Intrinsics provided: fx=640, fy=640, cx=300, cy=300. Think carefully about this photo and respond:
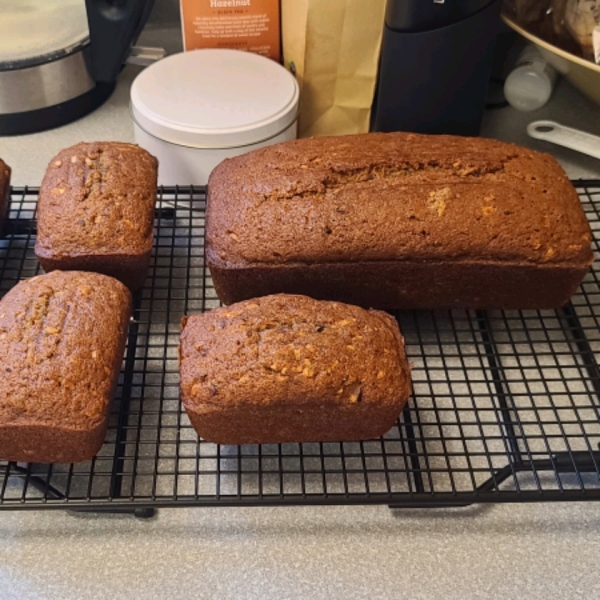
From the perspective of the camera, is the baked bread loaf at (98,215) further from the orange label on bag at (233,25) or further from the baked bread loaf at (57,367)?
the orange label on bag at (233,25)

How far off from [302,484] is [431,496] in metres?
0.14

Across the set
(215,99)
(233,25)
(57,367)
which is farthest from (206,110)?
(57,367)

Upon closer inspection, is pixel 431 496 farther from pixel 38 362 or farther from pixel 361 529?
pixel 38 362

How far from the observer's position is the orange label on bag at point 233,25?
108 centimetres

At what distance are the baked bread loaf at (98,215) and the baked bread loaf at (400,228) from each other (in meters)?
0.10

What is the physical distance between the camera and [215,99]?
102 centimetres

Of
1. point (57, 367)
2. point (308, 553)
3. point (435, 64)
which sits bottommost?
point (308, 553)

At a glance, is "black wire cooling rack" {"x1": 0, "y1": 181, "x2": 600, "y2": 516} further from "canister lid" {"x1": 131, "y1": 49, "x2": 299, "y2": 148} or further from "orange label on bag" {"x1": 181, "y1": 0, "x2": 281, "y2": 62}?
"orange label on bag" {"x1": 181, "y1": 0, "x2": 281, "y2": 62}

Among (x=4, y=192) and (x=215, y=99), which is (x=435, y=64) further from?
(x=4, y=192)

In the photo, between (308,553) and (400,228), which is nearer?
(308,553)

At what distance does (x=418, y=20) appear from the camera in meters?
0.93

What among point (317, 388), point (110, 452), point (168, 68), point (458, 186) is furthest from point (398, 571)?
point (168, 68)

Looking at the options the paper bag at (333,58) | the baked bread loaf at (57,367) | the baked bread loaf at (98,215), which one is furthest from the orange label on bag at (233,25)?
the baked bread loaf at (57,367)

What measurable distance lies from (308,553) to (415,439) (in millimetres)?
174
